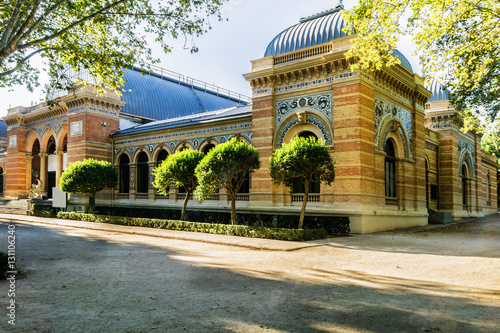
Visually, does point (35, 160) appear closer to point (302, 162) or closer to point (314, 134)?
point (314, 134)

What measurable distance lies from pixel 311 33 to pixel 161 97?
69.2 feet

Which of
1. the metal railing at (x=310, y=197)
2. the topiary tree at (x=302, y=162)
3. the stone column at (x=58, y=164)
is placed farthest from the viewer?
the stone column at (x=58, y=164)

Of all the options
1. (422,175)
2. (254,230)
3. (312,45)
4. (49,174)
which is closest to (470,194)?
(422,175)

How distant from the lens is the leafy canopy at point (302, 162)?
1555cm

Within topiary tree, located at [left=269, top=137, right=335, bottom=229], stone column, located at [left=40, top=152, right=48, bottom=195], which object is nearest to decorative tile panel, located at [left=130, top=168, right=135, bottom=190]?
stone column, located at [left=40, top=152, right=48, bottom=195]

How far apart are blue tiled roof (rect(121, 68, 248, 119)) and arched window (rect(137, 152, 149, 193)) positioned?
7079 millimetres

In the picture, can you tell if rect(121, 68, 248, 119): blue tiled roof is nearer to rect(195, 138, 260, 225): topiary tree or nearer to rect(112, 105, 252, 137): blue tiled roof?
rect(112, 105, 252, 137): blue tiled roof

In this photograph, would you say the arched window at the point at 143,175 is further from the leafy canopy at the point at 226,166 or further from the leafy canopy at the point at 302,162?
the leafy canopy at the point at 302,162

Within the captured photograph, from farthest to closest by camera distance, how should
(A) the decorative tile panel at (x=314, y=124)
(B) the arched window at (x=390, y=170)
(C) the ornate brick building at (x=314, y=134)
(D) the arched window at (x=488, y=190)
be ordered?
(D) the arched window at (x=488, y=190) < (B) the arched window at (x=390, y=170) < (A) the decorative tile panel at (x=314, y=124) < (C) the ornate brick building at (x=314, y=134)

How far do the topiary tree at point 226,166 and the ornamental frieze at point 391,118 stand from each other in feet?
22.8

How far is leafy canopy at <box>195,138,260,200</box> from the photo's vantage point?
1722 centimetres

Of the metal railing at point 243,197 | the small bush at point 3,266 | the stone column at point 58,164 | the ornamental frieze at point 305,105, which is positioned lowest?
the small bush at point 3,266

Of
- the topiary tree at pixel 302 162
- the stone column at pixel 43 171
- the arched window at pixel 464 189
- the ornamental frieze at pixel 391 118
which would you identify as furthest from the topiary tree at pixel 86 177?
the arched window at pixel 464 189

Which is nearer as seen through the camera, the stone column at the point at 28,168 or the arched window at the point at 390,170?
the arched window at the point at 390,170
